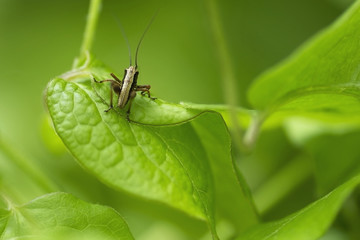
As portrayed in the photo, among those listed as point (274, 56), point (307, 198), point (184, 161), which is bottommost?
point (307, 198)

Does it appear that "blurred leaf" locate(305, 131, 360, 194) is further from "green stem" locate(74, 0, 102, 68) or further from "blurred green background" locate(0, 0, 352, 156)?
"blurred green background" locate(0, 0, 352, 156)

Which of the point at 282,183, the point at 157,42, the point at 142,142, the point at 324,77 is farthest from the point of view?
the point at 157,42

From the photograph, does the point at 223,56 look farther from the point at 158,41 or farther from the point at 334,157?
the point at 158,41

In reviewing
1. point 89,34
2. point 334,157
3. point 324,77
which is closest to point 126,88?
point 89,34

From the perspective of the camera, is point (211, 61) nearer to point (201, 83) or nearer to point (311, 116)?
Result: point (201, 83)

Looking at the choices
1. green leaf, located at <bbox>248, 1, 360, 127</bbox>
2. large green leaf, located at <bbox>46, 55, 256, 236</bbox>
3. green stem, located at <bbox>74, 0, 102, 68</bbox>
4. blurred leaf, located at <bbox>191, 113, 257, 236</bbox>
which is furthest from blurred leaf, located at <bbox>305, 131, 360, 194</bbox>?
green stem, located at <bbox>74, 0, 102, 68</bbox>

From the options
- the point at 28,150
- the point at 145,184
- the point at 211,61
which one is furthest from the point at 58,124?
the point at 211,61

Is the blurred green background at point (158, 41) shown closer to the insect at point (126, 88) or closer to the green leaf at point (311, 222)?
the insect at point (126, 88)
